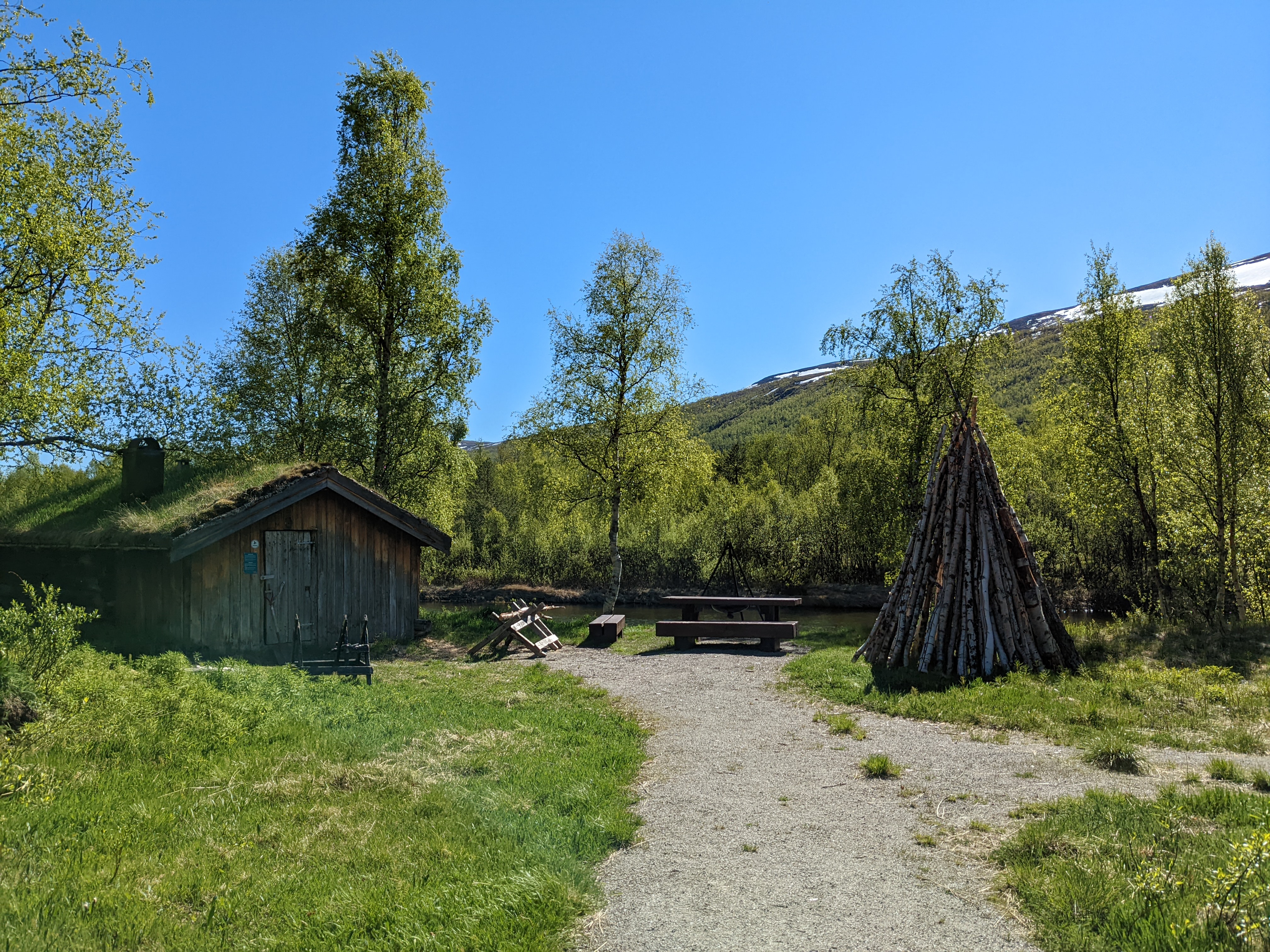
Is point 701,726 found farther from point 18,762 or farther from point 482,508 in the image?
point 482,508

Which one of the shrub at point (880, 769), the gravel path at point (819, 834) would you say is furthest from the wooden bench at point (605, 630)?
the shrub at point (880, 769)

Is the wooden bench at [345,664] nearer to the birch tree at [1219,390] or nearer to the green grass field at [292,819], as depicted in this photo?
the green grass field at [292,819]

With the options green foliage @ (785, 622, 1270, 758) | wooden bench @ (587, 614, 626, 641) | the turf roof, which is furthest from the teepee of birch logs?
the turf roof

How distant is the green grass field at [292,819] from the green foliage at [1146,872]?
2757mm

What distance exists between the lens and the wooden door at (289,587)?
15.6 meters

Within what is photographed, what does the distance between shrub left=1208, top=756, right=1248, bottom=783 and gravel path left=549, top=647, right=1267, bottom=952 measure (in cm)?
23

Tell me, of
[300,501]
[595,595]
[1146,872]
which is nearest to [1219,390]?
[1146,872]

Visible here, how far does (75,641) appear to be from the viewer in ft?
40.8

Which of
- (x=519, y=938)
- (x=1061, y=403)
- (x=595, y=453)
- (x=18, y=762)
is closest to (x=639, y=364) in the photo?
(x=595, y=453)

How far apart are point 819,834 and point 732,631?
11.1 metres

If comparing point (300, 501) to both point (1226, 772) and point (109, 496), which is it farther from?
point (1226, 772)

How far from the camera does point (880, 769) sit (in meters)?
7.47

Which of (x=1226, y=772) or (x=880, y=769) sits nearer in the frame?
(x=1226, y=772)

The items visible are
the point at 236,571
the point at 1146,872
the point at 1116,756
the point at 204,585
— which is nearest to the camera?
the point at 1146,872
